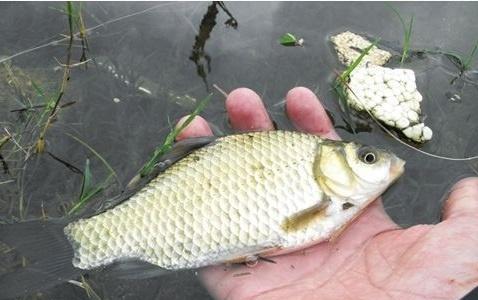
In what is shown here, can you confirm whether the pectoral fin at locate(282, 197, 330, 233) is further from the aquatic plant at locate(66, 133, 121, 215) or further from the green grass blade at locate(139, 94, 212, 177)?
the aquatic plant at locate(66, 133, 121, 215)

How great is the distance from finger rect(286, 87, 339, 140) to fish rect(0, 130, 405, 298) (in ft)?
1.16

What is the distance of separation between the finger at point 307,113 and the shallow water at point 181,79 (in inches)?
6.0

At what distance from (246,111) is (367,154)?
0.78 m

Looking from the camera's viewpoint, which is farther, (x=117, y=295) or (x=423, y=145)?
(x=423, y=145)

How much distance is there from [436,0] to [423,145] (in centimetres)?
125

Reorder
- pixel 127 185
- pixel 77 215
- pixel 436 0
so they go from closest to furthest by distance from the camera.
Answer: pixel 77 215 → pixel 127 185 → pixel 436 0

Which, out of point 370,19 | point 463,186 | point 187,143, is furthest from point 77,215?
point 370,19

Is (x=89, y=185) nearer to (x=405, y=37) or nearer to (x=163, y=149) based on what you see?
(x=163, y=149)

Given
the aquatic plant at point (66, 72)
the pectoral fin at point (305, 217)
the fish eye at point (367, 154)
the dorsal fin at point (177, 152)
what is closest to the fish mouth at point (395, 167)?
the fish eye at point (367, 154)

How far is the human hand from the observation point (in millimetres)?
2930

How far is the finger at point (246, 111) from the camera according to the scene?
3666 millimetres

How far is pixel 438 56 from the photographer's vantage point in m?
4.28

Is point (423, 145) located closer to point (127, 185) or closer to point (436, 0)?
point (436, 0)

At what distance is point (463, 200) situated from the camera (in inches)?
128
